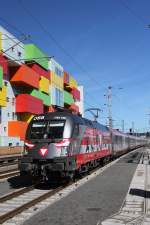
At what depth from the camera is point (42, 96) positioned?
195 ft

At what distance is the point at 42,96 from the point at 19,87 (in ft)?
20.8

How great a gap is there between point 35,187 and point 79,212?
571 centimetres

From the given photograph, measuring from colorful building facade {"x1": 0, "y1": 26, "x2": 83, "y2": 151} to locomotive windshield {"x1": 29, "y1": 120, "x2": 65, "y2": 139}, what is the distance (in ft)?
81.8

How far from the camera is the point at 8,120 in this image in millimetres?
48875

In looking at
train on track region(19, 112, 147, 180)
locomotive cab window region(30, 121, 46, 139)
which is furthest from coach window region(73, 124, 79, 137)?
locomotive cab window region(30, 121, 46, 139)

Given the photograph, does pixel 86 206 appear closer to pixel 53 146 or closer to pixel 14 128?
pixel 53 146

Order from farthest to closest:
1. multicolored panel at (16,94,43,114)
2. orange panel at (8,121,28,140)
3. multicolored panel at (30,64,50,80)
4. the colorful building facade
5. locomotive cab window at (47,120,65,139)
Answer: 1. multicolored panel at (30,64,50,80)
2. multicolored panel at (16,94,43,114)
3. orange panel at (8,121,28,140)
4. the colorful building facade
5. locomotive cab window at (47,120,65,139)

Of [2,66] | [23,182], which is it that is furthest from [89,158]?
[2,66]

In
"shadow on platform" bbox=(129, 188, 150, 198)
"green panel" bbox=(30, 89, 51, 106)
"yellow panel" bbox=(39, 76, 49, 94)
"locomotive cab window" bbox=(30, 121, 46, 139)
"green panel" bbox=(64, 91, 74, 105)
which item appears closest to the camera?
"shadow on platform" bbox=(129, 188, 150, 198)

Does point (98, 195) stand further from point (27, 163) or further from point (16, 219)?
point (16, 219)

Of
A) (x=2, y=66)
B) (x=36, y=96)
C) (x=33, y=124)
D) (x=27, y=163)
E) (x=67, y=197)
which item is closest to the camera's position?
(x=67, y=197)

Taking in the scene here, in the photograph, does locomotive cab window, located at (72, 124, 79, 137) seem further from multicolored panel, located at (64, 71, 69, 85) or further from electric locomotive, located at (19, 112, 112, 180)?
multicolored panel, located at (64, 71, 69, 85)

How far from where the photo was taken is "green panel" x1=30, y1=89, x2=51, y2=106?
182ft

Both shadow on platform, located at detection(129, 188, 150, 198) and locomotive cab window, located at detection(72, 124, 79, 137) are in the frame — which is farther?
locomotive cab window, located at detection(72, 124, 79, 137)
